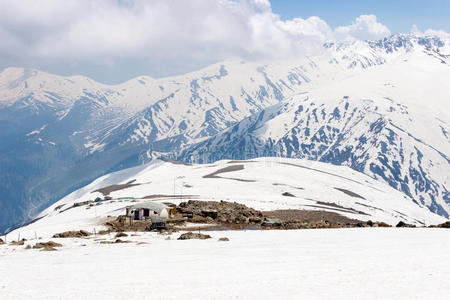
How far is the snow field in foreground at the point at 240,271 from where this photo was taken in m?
21.6

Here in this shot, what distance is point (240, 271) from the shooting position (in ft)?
88.0

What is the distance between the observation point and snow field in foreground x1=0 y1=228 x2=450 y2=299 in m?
21.6

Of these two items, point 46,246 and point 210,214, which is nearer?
point 46,246

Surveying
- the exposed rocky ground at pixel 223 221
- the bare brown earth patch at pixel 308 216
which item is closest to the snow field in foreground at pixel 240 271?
the exposed rocky ground at pixel 223 221

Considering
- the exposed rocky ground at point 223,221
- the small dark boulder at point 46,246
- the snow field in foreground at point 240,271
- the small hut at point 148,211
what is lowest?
the snow field in foreground at point 240,271

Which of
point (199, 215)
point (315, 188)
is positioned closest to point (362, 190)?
point (315, 188)

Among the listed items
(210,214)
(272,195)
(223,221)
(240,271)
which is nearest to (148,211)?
(210,214)

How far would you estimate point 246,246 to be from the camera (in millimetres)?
39219

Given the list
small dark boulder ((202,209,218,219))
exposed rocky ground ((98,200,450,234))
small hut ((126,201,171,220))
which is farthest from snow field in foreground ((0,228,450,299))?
small hut ((126,201,171,220))

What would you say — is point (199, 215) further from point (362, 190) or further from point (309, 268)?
point (362, 190)

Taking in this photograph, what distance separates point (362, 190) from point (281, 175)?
37.1 meters

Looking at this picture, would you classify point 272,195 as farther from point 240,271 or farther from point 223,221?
point 240,271

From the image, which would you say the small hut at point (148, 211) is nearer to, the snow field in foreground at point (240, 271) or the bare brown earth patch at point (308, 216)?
the bare brown earth patch at point (308, 216)

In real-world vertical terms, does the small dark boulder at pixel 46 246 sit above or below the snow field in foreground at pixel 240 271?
above
